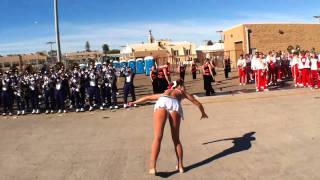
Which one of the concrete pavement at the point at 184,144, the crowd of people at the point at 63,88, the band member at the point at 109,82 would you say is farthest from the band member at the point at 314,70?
the band member at the point at 109,82

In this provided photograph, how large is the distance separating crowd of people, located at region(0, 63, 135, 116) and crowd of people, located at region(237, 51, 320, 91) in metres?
5.73

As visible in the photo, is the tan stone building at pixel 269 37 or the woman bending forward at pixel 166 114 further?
the tan stone building at pixel 269 37

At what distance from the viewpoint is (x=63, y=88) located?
16.0 m

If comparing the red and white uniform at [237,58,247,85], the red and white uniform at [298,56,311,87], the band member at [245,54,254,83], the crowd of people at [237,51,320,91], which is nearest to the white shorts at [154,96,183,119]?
the crowd of people at [237,51,320,91]

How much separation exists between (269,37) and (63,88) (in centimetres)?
3181

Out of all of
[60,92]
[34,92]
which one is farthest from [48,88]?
[34,92]

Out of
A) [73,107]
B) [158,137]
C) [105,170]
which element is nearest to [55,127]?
[73,107]

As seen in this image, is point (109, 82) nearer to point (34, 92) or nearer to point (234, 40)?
point (34, 92)

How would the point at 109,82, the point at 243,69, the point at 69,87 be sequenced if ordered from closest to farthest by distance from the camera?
the point at 109,82 → the point at 69,87 → the point at 243,69

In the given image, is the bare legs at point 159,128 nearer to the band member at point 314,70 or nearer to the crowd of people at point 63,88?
the crowd of people at point 63,88

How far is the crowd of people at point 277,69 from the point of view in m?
18.3

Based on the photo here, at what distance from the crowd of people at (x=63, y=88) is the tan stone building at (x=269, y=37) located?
26720 millimetres

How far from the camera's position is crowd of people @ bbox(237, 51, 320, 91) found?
18.3 meters

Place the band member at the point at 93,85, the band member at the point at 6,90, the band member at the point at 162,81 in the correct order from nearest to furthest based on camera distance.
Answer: the band member at the point at 93,85 < the band member at the point at 6,90 < the band member at the point at 162,81
